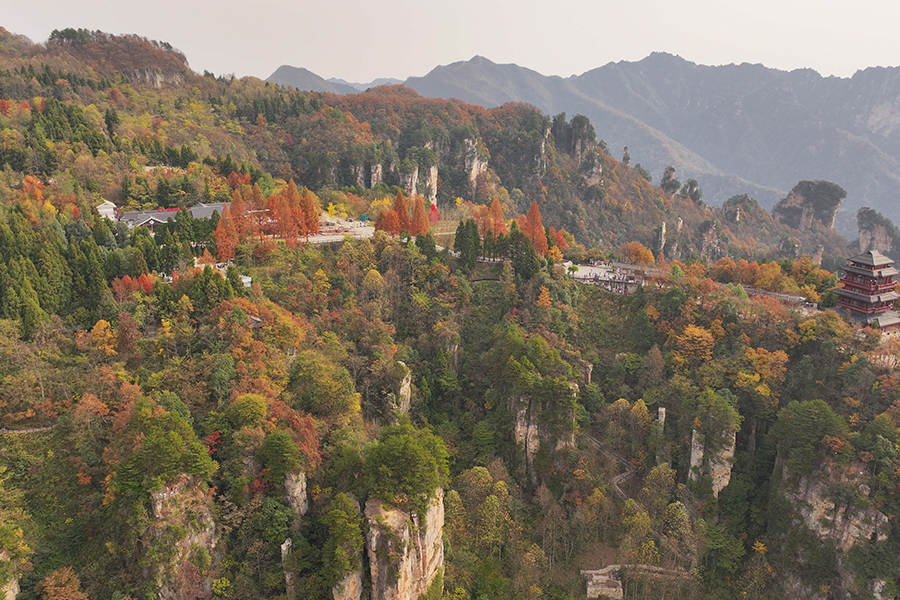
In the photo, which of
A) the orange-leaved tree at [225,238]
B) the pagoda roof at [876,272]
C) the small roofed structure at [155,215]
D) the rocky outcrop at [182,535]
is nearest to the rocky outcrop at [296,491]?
the rocky outcrop at [182,535]

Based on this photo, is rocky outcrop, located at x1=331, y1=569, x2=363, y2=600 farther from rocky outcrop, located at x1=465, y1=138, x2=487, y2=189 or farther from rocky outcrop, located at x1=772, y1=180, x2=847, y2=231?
rocky outcrop, located at x1=772, y1=180, x2=847, y2=231

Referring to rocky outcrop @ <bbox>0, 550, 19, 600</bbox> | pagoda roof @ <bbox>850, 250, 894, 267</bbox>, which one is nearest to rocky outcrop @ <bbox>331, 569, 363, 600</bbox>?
rocky outcrop @ <bbox>0, 550, 19, 600</bbox>

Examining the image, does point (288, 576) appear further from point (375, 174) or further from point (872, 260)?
point (375, 174)

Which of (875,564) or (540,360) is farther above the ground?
(540,360)

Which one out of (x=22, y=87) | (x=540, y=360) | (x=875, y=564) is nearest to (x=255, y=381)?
(x=540, y=360)

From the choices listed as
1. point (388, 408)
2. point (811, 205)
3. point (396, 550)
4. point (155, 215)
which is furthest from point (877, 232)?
point (155, 215)

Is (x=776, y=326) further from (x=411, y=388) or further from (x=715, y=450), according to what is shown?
(x=411, y=388)
